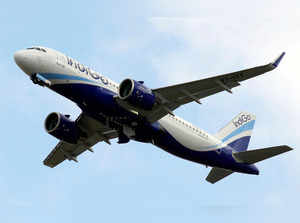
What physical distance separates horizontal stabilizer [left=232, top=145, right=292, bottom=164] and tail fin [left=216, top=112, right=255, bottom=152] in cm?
283

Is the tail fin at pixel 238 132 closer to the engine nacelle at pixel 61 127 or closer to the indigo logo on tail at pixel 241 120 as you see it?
the indigo logo on tail at pixel 241 120

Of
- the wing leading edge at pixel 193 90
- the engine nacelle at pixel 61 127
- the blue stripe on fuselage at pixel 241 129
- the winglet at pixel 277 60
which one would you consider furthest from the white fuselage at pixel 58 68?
the blue stripe on fuselage at pixel 241 129

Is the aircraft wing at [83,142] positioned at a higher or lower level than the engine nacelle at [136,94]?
lower

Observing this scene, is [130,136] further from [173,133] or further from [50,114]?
[50,114]

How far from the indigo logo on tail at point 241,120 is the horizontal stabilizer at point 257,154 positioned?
5.43 m

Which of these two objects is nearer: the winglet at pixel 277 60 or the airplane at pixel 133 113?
the winglet at pixel 277 60

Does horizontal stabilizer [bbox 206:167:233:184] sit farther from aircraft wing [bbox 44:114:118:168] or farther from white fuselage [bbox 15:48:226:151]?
white fuselage [bbox 15:48:226:151]

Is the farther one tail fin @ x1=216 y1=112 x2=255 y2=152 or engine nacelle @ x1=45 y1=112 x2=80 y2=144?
tail fin @ x1=216 y1=112 x2=255 y2=152

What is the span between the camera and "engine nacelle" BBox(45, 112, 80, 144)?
46.6 metres

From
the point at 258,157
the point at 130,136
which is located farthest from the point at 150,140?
the point at 258,157

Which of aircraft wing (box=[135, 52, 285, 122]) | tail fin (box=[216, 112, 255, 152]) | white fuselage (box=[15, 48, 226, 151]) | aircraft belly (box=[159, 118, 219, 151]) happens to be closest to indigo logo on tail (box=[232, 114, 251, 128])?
tail fin (box=[216, 112, 255, 152])

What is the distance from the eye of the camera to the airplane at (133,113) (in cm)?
4125

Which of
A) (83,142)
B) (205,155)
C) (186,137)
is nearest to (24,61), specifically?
(83,142)

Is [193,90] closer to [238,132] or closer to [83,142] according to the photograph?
[238,132]
